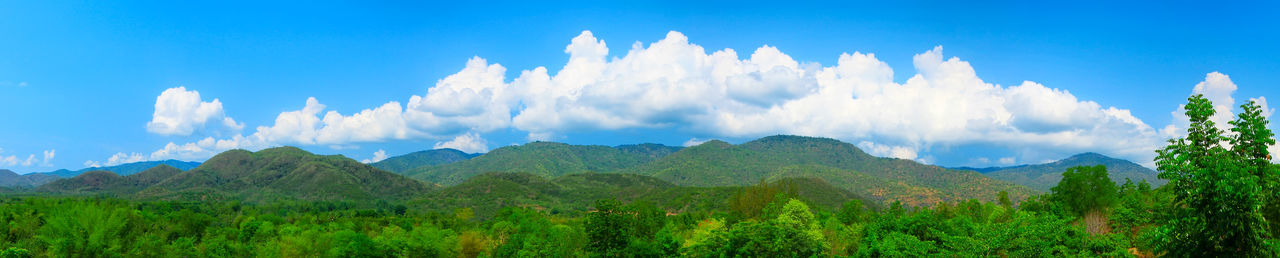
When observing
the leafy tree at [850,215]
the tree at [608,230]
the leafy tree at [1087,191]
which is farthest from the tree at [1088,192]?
the tree at [608,230]

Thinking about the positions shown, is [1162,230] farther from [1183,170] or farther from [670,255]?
[670,255]

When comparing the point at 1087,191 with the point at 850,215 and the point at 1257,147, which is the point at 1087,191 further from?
the point at 1257,147

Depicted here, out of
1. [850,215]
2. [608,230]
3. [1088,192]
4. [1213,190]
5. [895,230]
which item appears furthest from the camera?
[850,215]

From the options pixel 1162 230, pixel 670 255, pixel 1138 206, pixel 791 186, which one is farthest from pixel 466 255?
pixel 1138 206

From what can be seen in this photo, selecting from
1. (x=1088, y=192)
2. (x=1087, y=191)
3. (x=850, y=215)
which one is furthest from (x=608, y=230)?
(x=1087, y=191)

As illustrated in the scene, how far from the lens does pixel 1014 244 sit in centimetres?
3291

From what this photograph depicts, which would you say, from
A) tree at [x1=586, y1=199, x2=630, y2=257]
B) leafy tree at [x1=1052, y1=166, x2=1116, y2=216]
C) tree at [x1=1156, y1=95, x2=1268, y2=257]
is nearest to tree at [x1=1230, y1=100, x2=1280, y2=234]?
tree at [x1=1156, y1=95, x2=1268, y2=257]

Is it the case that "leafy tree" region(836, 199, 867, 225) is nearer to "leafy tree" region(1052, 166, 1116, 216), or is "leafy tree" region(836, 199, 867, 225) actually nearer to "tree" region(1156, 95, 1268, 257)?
"leafy tree" region(1052, 166, 1116, 216)

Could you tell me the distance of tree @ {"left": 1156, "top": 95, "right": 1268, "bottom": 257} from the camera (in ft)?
73.5

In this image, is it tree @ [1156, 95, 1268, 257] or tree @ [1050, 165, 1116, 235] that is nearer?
tree @ [1156, 95, 1268, 257]

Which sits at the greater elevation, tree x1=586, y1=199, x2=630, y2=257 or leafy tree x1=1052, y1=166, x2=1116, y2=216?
leafy tree x1=1052, y1=166, x2=1116, y2=216

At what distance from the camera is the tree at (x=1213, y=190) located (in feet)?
73.5

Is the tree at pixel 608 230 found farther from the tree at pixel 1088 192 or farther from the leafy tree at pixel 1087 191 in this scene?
the leafy tree at pixel 1087 191

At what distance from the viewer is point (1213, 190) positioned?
22969 mm
